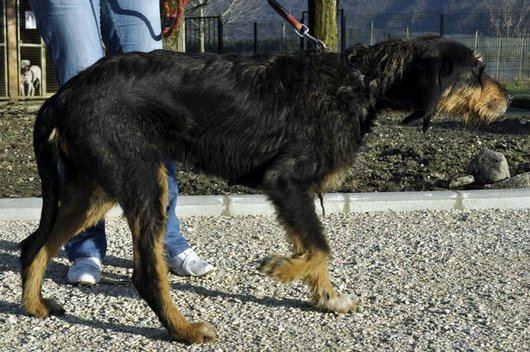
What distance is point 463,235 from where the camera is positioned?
6727 millimetres

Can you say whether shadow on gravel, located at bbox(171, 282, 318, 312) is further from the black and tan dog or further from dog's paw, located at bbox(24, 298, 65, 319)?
dog's paw, located at bbox(24, 298, 65, 319)

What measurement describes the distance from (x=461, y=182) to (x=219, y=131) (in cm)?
471

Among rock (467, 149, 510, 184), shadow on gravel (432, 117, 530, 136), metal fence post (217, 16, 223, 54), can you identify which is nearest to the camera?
rock (467, 149, 510, 184)

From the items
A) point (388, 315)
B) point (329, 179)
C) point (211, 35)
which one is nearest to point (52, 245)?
point (329, 179)

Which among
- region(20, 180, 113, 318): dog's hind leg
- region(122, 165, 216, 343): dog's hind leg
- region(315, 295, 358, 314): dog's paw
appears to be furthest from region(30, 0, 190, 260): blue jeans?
region(315, 295, 358, 314): dog's paw

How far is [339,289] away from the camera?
17.4 ft

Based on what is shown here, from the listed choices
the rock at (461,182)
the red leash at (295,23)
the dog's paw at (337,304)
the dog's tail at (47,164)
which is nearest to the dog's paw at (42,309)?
the dog's tail at (47,164)

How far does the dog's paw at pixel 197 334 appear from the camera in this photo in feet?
14.1

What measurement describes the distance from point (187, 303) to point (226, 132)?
1.09 meters

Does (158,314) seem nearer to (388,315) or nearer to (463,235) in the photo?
(388,315)

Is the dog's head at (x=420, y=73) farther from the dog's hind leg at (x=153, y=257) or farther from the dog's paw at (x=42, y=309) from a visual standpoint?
the dog's paw at (x=42, y=309)

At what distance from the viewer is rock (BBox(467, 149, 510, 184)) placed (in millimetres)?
8691

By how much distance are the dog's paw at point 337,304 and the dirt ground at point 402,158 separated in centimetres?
244

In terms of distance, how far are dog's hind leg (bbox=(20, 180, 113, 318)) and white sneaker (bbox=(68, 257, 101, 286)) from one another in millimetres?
500
